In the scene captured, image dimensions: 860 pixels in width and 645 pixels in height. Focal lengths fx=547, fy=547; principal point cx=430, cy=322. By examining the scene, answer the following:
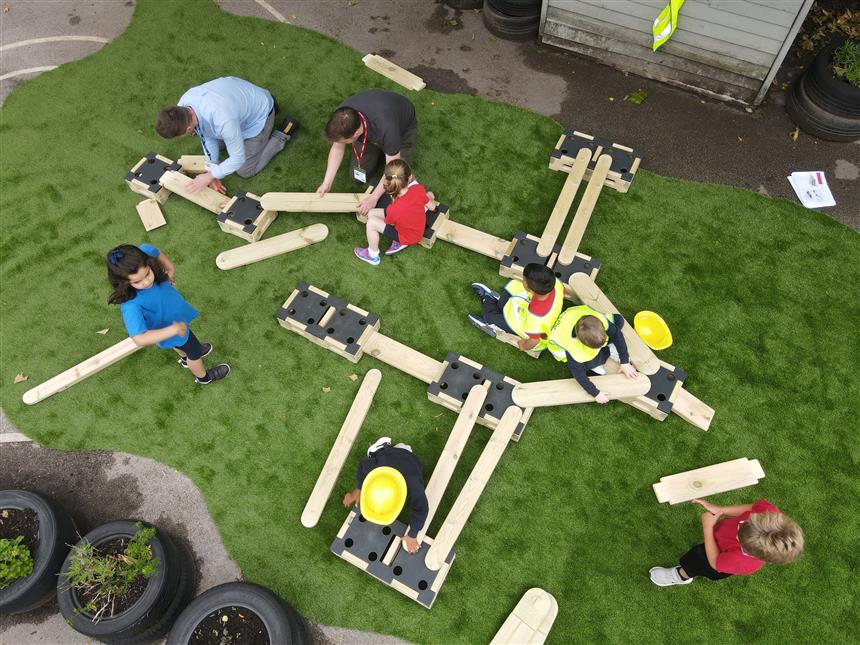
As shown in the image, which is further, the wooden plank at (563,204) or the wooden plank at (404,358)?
the wooden plank at (563,204)

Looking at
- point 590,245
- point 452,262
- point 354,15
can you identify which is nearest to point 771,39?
point 590,245

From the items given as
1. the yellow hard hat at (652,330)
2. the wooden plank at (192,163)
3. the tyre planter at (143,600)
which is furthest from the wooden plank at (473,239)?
the tyre planter at (143,600)

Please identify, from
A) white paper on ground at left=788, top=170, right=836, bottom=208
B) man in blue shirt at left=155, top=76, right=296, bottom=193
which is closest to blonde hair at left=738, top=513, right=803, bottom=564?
white paper on ground at left=788, top=170, right=836, bottom=208

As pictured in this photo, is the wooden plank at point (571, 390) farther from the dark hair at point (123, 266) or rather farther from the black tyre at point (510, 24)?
the black tyre at point (510, 24)

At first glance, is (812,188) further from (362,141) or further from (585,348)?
(362,141)

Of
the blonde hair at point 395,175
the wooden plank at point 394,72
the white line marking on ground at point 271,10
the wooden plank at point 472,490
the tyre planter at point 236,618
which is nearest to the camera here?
the tyre planter at point 236,618

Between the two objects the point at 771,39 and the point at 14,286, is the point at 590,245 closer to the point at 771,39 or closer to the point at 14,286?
the point at 771,39

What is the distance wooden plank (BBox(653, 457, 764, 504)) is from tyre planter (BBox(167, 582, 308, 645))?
10.9 ft

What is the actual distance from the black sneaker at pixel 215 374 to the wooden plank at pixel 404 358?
1434mm

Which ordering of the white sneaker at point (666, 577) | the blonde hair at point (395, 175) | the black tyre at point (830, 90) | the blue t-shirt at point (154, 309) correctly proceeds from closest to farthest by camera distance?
1. the blue t-shirt at point (154, 309)
2. the white sneaker at point (666, 577)
3. the blonde hair at point (395, 175)
4. the black tyre at point (830, 90)

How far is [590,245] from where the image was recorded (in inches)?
237

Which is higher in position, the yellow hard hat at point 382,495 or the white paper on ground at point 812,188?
the white paper on ground at point 812,188

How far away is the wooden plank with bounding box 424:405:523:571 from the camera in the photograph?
4.60 metres

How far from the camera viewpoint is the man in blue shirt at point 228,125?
5.34m
